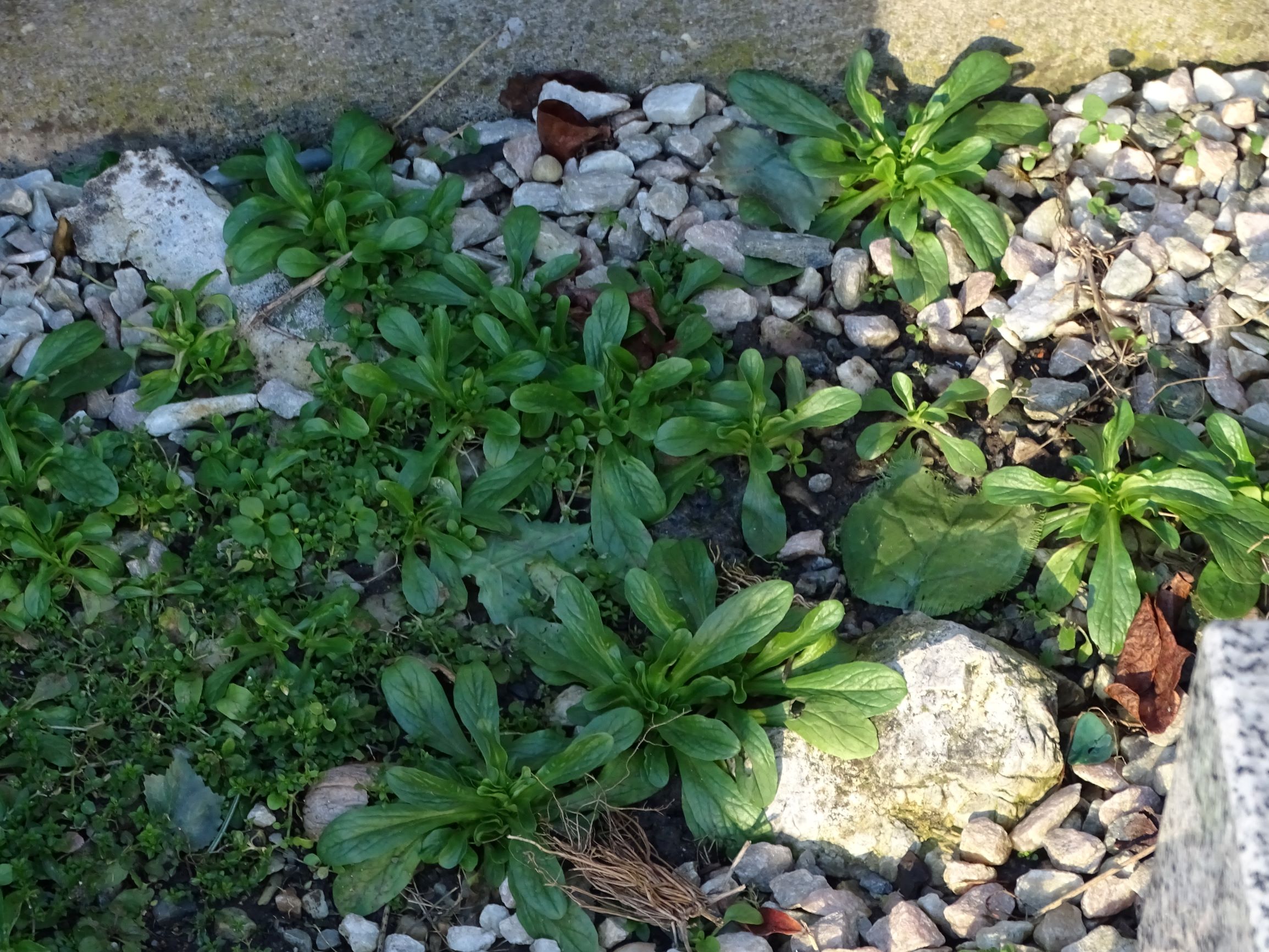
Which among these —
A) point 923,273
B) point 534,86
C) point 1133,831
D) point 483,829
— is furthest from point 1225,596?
point 534,86

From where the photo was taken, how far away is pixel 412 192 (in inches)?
137

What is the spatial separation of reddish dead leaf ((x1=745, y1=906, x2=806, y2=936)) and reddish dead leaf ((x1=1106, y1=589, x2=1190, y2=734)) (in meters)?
0.92

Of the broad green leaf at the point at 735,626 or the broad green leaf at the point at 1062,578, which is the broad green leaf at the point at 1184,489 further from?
the broad green leaf at the point at 735,626

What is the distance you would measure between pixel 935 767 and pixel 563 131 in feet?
6.97

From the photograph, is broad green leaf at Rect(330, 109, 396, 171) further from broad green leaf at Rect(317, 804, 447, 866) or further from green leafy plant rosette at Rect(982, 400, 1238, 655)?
green leafy plant rosette at Rect(982, 400, 1238, 655)

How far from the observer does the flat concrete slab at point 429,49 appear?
11.8ft

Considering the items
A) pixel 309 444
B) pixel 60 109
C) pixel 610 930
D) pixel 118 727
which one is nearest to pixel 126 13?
pixel 60 109

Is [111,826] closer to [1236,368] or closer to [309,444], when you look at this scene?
[309,444]

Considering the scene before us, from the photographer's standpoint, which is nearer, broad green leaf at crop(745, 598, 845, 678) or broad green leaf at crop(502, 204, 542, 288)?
broad green leaf at crop(745, 598, 845, 678)

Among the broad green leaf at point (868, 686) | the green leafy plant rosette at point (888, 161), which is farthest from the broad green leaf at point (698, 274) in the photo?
the broad green leaf at point (868, 686)

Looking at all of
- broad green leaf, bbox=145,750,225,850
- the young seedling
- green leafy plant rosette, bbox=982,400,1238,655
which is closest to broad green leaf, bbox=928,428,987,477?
the young seedling

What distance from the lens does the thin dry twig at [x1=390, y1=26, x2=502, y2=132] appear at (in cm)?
372

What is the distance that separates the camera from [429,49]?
12.1 ft

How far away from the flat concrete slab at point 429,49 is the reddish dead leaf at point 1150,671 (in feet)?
5.96
